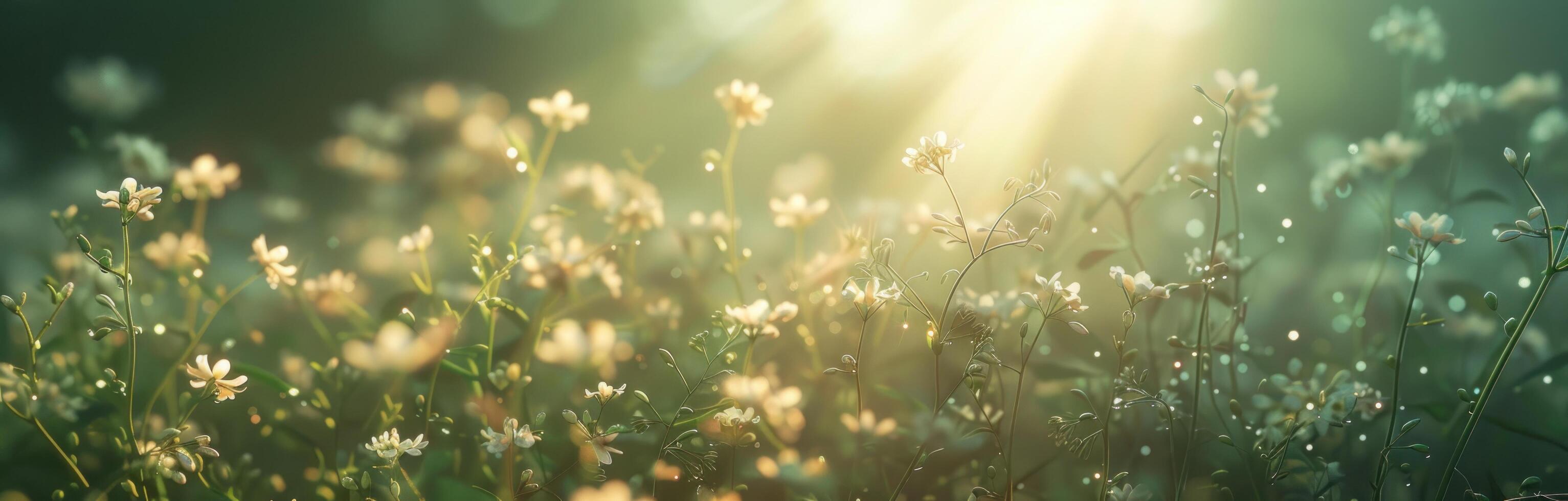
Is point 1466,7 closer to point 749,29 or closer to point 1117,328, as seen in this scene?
point 1117,328

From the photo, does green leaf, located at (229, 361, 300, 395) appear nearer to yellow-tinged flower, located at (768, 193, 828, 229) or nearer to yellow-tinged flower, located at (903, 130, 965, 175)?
yellow-tinged flower, located at (768, 193, 828, 229)

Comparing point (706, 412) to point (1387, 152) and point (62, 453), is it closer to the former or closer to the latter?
point (62, 453)

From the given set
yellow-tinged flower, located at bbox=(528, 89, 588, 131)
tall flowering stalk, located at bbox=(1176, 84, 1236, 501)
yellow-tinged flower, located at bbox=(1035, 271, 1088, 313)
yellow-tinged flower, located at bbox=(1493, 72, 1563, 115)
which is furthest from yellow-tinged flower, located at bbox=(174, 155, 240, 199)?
yellow-tinged flower, located at bbox=(1493, 72, 1563, 115)

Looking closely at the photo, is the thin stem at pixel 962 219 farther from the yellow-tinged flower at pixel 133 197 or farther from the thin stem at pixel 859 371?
the yellow-tinged flower at pixel 133 197

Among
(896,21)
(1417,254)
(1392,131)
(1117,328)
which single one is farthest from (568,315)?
(1392,131)

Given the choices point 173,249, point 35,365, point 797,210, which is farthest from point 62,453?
point 797,210

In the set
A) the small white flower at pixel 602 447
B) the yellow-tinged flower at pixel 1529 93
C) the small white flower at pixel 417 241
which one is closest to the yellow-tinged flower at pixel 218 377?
the small white flower at pixel 417 241

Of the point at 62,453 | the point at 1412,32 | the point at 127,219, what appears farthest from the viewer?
the point at 1412,32
